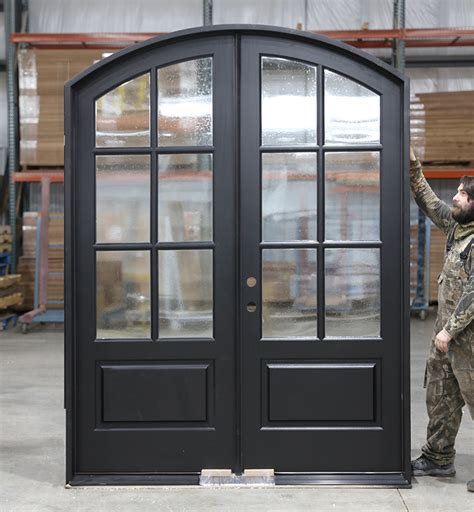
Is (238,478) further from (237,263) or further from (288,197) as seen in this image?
(288,197)

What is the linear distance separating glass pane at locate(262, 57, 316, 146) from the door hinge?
1928 mm

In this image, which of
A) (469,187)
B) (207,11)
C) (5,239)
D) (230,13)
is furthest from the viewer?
(230,13)

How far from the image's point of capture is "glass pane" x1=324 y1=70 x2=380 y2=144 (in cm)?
464

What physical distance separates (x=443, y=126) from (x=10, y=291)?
709 centimetres

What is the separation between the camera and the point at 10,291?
11992 mm

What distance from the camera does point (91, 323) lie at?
4.71 meters

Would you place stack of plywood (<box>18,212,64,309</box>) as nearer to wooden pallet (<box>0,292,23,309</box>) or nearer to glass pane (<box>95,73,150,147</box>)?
wooden pallet (<box>0,292,23,309</box>)

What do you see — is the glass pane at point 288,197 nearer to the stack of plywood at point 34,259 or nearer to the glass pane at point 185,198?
the glass pane at point 185,198

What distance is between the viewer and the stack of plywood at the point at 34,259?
477 inches

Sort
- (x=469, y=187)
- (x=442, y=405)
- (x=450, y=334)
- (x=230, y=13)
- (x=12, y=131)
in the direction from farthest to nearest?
(x=230, y=13) < (x=12, y=131) < (x=442, y=405) < (x=469, y=187) < (x=450, y=334)

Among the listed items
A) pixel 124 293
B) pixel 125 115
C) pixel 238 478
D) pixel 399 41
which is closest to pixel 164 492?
pixel 238 478

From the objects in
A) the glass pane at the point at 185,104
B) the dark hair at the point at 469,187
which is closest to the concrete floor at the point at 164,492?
the dark hair at the point at 469,187

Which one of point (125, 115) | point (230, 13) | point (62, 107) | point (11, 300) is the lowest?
point (11, 300)

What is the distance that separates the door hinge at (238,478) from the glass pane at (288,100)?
1928 millimetres
